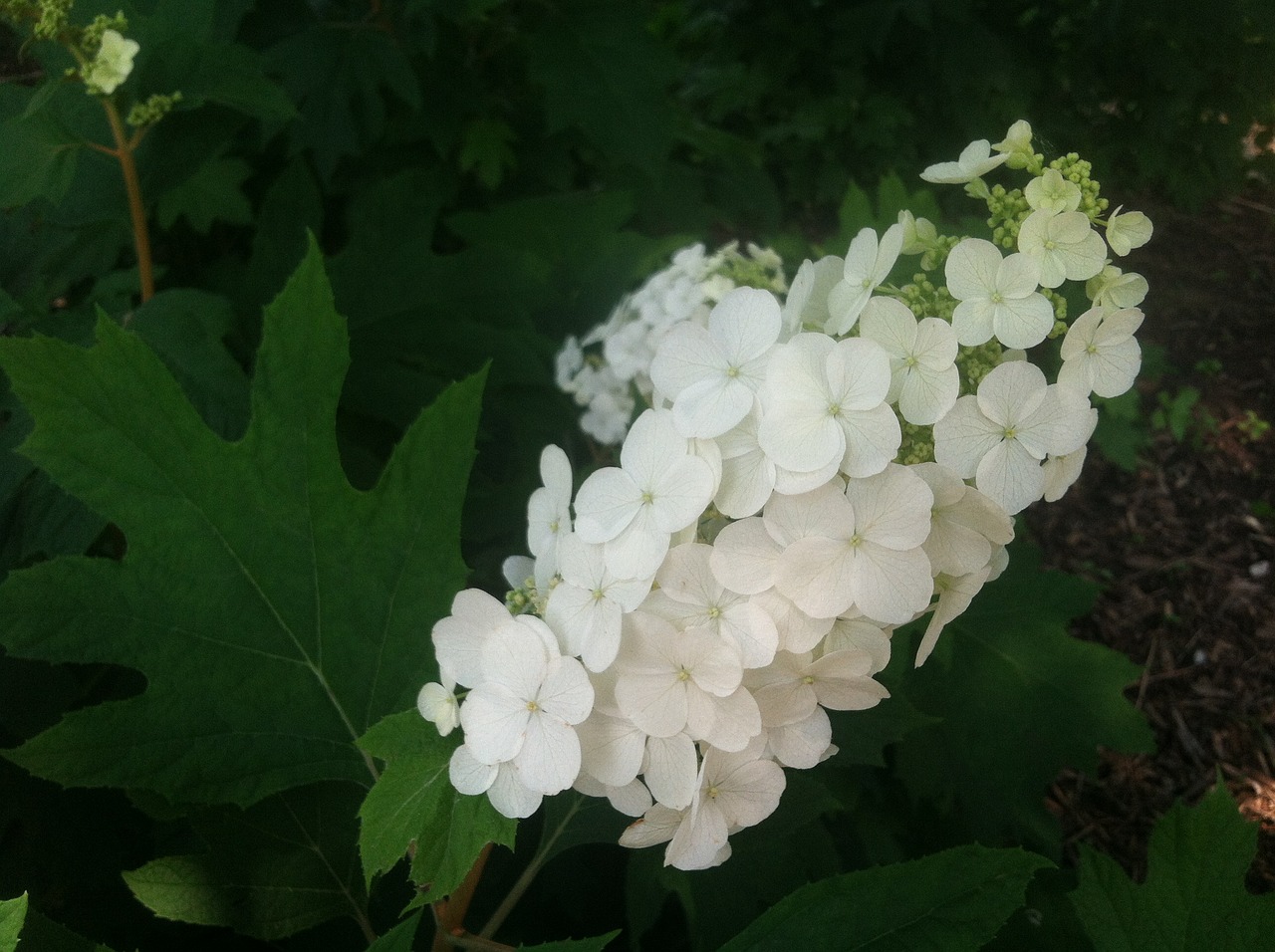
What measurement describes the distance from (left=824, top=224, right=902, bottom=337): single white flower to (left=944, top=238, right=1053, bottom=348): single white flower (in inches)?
2.3

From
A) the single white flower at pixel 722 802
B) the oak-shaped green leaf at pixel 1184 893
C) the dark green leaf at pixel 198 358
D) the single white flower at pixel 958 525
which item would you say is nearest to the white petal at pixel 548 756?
the single white flower at pixel 722 802

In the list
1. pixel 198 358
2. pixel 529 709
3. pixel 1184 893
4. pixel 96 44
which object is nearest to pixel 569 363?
pixel 198 358

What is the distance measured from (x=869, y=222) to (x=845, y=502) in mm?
1309

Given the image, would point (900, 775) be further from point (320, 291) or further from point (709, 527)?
point (320, 291)

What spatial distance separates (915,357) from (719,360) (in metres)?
0.17

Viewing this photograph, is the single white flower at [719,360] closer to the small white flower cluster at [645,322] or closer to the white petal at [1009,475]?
the white petal at [1009,475]

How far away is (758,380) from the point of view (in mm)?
898

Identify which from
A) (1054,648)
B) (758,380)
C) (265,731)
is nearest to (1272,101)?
(1054,648)

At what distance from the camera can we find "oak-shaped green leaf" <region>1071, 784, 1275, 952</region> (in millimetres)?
1209

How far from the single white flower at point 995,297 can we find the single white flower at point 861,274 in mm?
59

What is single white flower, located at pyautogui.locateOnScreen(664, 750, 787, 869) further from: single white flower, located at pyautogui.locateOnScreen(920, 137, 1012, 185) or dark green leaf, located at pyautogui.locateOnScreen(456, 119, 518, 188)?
dark green leaf, located at pyautogui.locateOnScreen(456, 119, 518, 188)

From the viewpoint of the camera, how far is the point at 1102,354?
0.90m

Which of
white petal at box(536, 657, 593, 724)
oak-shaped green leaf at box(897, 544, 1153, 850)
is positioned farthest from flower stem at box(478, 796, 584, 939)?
oak-shaped green leaf at box(897, 544, 1153, 850)

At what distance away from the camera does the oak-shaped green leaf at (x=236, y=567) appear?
3.84 ft
